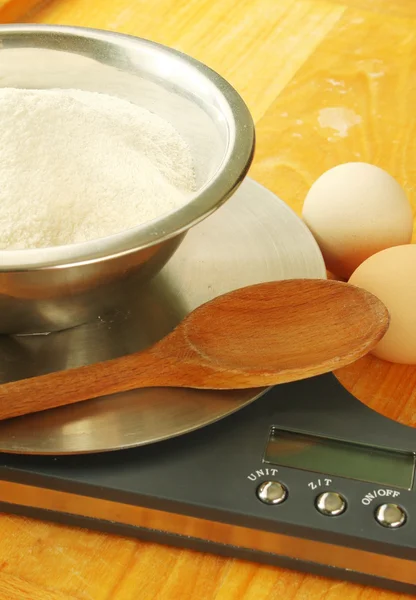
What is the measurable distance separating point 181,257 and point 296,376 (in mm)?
198

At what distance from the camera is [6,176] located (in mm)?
638

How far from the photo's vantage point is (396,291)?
72 centimetres

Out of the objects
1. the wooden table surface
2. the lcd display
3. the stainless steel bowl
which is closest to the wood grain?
the wooden table surface

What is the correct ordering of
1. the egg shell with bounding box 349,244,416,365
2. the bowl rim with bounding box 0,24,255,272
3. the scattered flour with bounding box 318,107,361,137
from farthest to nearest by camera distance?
the scattered flour with bounding box 318,107,361,137
the egg shell with bounding box 349,244,416,365
the bowl rim with bounding box 0,24,255,272

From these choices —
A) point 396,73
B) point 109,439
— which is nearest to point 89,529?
point 109,439

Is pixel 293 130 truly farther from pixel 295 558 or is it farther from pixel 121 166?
pixel 295 558

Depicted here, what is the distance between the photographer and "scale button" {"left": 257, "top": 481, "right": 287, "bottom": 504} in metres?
0.58

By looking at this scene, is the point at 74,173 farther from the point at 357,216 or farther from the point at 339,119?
the point at 339,119

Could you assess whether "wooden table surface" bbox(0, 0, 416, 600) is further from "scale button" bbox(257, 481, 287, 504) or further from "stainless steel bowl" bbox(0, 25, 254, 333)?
"stainless steel bowl" bbox(0, 25, 254, 333)

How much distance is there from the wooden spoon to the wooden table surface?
84 mm

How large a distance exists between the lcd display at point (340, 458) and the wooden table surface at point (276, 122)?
8 cm

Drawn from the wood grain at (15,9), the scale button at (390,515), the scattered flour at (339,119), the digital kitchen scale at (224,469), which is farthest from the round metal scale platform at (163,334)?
the wood grain at (15,9)

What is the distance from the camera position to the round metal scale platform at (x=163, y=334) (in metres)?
0.62

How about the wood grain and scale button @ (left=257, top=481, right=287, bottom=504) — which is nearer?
scale button @ (left=257, top=481, right=287, bottom=504)
